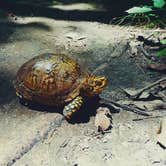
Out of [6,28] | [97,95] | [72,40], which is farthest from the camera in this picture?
[6,28]

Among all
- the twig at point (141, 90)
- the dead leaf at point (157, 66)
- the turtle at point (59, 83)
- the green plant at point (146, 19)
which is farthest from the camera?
the green plant at point (146, 19)

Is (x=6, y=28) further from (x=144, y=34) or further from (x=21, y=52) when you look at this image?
(x=144, y=34)

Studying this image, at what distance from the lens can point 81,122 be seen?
3189mm

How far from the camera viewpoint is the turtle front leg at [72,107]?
315cm

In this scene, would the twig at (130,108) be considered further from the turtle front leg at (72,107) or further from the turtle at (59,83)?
the turtle front leg at (72,107)

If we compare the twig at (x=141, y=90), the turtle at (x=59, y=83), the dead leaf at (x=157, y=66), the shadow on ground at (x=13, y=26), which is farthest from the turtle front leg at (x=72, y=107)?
the shadow on ground at (x=13, y=26)

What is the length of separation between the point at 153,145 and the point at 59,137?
2.53 ft

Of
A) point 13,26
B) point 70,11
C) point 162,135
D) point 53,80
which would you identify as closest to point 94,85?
point 53,80

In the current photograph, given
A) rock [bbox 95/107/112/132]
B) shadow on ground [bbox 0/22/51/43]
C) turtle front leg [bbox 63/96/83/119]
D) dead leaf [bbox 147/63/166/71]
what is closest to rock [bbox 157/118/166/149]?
rock [bbox 95/107/112/132]

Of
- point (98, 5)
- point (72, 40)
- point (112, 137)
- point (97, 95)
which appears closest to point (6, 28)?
point (72, 40)

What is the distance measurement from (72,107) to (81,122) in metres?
0.16

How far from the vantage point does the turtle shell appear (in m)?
3.18

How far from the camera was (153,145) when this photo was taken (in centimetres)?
288

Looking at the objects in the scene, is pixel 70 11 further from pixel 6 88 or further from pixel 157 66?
pixel 6 88
